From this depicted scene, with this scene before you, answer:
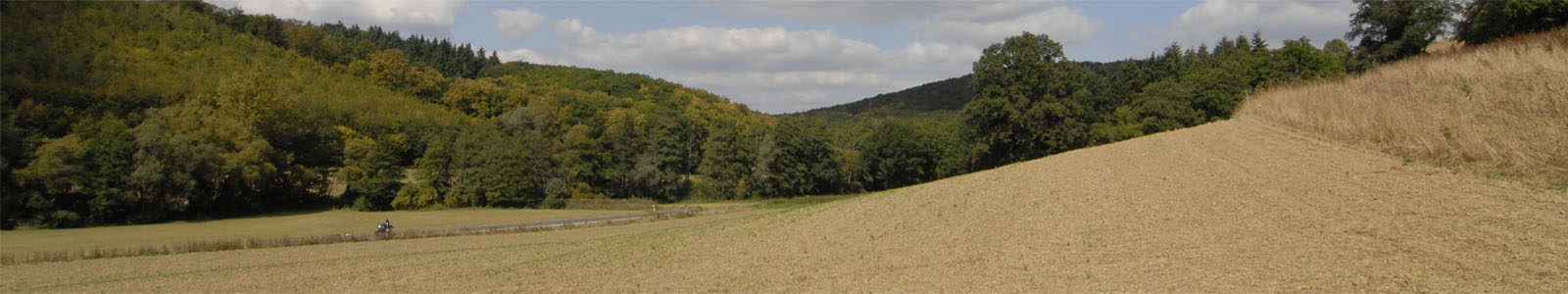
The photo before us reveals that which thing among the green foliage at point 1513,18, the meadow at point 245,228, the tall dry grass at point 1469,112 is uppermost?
the green foliage at point 1513,18

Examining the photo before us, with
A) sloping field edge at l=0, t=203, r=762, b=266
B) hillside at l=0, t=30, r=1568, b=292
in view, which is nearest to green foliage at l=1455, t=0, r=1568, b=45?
hillside at l=0, t=30, r=1568, b=292

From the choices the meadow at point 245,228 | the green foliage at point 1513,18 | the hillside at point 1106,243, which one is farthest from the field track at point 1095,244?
the meadow at point 245,228

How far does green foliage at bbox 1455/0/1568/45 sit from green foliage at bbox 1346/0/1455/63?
11523mm

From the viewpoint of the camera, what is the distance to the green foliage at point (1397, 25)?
45.1 metres

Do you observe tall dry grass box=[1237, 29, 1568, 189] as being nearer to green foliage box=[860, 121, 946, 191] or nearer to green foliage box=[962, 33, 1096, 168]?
green foliage box=[962, 33, 1096, 168]

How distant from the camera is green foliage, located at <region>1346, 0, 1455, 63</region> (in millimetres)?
45094

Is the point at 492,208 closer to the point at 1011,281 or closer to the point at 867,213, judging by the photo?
the point at 867,213

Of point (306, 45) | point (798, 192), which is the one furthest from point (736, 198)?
point (306, 45)

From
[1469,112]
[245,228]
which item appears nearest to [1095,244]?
[1469,112]

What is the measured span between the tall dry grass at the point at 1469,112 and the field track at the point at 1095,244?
679mm

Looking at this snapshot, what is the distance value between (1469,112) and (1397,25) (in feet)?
128

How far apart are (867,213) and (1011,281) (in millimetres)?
8539

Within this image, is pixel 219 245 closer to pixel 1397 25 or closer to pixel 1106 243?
pixel 1106 243

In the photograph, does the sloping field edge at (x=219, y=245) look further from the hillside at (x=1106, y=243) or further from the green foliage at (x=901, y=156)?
the green foliage at (x=901, y=156)
